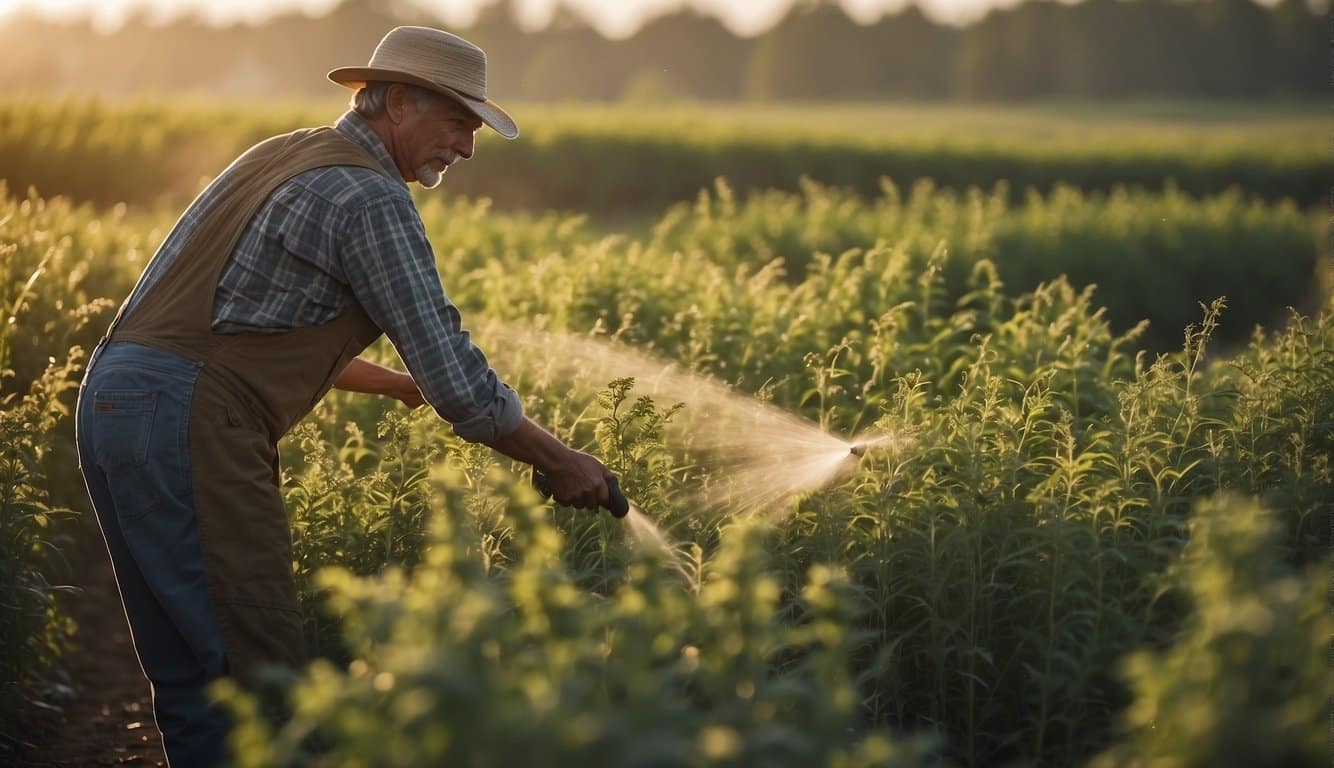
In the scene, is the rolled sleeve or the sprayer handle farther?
the sprayer handle

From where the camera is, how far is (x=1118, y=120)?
64.3 metres

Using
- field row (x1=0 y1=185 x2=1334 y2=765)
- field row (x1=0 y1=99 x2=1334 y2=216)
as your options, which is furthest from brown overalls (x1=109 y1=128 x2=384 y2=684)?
field row (x1=0 y1=99 x2=1334 y2=216)

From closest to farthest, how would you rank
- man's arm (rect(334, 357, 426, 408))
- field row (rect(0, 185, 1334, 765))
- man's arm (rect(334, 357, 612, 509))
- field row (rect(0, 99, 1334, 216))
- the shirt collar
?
field row (rect(0, 185, 1334, 765)) < man's arm (rect(334, 357, 612, 509)) < the shirt collar < man's arm (rect(334, 357, 426, 408)) < field row (rect(0, 99, 1334, 216))

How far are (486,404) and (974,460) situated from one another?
1522mm

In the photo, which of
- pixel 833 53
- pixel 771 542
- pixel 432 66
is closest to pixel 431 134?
pixel 432 66

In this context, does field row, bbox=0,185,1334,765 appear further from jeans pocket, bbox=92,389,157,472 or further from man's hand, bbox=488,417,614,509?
jeans pocket, bbox=92,389,157,472

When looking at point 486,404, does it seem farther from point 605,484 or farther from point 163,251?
point 163,251

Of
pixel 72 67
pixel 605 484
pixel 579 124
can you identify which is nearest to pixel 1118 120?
pixel 579 124

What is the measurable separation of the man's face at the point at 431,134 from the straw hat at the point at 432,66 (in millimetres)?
70

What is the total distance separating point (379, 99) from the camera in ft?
12.5

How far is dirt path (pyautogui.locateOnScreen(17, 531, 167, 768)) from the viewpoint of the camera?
4773 millimetres

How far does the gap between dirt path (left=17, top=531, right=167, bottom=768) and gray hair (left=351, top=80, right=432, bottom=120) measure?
2.08 metres

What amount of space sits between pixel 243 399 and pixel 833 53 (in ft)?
326

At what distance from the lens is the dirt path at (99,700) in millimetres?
4773
